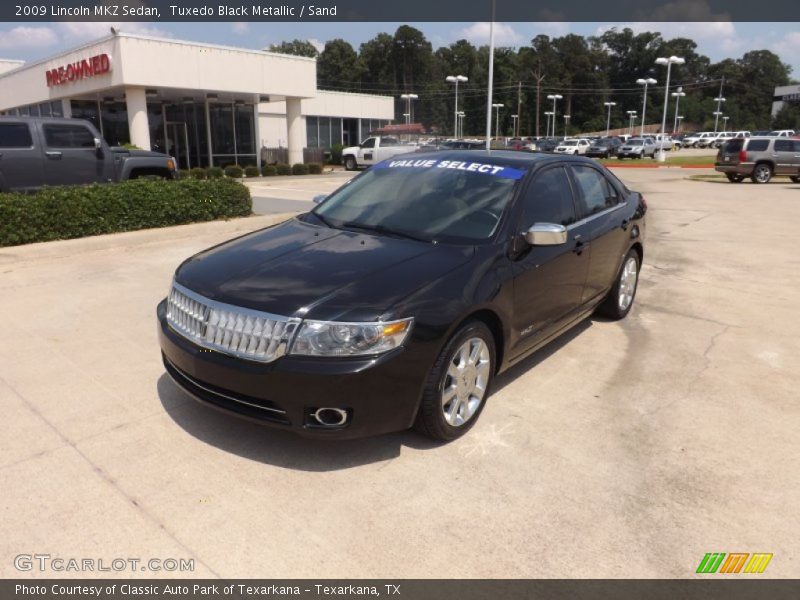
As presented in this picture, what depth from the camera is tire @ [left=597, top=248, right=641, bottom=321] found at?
19.4 feet

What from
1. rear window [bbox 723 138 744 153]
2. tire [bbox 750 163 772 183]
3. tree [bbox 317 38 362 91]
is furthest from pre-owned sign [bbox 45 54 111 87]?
tree [bbox 317 38 362 91]

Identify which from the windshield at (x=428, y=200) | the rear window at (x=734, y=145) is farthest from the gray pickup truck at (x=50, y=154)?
the rear window at (x=734, y=145)

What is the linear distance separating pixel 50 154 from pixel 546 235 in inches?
383

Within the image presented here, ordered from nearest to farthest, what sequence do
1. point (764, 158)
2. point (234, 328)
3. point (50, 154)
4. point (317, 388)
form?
point (317, 388), point (234, 328), point (50, 154), point (764, 158)

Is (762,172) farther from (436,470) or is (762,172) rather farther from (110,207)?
(436,470)

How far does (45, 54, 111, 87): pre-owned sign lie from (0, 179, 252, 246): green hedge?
14815 millimetres

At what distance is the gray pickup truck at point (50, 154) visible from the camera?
10.3 metres

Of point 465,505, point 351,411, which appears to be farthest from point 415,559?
point 351,411

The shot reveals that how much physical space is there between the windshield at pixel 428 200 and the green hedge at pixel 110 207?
17.8ft

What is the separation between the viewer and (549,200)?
4582mm

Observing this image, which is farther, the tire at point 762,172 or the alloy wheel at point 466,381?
the tire at point 762,172

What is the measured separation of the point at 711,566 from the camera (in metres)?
2.71

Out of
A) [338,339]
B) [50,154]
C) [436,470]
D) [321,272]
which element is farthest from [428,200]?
[50,154]

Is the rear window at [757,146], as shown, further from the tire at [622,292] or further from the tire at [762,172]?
the tire at [622,292]
